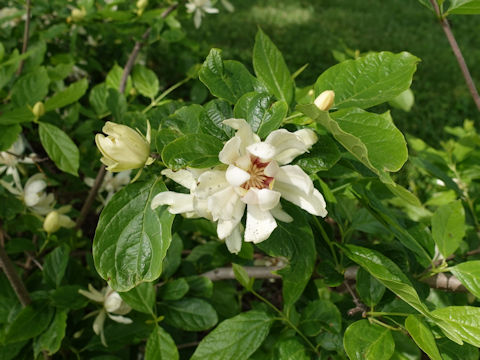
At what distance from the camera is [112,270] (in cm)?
69

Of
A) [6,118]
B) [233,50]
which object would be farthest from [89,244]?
[233,50]

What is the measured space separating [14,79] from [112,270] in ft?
3.44

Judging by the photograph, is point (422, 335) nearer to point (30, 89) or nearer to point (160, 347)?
point (160, 347)

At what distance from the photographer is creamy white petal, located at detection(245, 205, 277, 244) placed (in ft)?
2.15

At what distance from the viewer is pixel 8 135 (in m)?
1.09

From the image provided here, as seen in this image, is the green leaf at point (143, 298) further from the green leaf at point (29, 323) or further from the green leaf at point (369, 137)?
the green leaf at point (369, 137)

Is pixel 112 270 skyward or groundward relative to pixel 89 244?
skyward

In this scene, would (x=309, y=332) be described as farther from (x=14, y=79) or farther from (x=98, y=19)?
(x=98, y=19)

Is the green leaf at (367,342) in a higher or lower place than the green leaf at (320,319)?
higher

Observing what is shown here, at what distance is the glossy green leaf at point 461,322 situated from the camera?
693mm

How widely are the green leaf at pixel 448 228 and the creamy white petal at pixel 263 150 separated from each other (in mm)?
494

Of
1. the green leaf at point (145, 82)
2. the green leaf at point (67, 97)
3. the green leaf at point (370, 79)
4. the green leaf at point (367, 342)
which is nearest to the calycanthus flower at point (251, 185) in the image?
the green leaf at point (370, 79)

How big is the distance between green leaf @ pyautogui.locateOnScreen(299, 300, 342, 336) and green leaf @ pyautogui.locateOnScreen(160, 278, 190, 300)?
0.29 metres

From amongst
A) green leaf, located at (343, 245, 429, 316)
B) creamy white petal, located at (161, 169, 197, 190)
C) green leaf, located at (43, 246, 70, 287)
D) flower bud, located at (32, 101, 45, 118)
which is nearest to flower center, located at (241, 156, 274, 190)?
creamy white petal, located at (161, 169, 197, 190)
